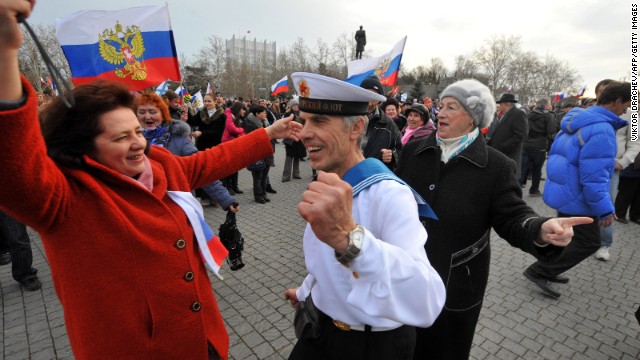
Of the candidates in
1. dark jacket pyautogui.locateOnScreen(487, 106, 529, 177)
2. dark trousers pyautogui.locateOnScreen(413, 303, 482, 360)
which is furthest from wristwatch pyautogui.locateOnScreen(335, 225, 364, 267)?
dark jacket pyautogui.locateOnScreen(487, 106, 529, 177)

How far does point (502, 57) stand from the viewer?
65.3 metres

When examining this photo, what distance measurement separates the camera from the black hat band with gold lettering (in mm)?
1596

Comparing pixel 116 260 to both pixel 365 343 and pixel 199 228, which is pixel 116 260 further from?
pixel 365 343

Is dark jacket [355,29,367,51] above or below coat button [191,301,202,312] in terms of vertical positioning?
above

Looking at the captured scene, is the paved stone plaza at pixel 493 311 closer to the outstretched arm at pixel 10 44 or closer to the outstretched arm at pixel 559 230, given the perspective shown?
the outstretched arm at pixel 559 230

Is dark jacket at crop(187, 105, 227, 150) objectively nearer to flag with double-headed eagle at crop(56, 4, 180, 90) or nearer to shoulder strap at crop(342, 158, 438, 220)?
flag with double-headed eagle at crop(56, 4, 180, 90)

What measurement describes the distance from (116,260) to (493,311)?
3.85 m

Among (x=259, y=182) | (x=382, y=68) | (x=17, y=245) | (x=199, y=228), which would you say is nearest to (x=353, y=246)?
(x=199, y=228)

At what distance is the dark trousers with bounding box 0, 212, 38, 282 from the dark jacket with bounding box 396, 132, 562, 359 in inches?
189

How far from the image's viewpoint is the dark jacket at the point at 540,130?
822 centimetres

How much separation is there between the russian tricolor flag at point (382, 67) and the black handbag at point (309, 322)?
17.5 feet

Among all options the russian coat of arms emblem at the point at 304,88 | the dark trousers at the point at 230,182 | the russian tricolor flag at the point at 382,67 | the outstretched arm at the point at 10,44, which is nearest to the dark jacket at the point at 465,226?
the russian coat of arms emblem at the point at 304,88

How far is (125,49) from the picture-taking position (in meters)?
3.91

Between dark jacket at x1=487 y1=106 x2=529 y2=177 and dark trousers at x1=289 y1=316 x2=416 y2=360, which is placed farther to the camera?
dark jacket at x1=487 y1=106 x2=529 y2=177
